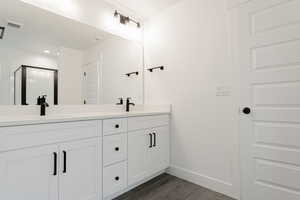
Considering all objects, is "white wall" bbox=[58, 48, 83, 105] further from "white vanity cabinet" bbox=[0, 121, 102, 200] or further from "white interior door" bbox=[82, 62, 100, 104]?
"white vanity cabinet" bbox=[0, 121, 102, 200]

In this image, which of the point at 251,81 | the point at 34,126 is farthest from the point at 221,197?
the point at 34,126

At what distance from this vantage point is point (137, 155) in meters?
1.98

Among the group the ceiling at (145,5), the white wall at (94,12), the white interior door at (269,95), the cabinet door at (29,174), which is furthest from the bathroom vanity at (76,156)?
the ceiling at (145,5)

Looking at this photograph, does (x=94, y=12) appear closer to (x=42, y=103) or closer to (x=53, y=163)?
(x=42, y=103)

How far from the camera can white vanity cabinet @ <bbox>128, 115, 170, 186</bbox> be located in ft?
6.33

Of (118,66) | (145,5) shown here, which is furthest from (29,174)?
(145,5)

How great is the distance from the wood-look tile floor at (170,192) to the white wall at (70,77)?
126 cm

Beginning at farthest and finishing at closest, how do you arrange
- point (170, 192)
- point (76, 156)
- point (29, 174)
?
point (170, 192), point (76, 156), point (29, 174)

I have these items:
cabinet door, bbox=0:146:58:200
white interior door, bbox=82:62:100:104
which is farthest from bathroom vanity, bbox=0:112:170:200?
white interior door, bbox=82:62:100:104

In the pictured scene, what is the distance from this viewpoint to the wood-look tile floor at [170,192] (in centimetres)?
187

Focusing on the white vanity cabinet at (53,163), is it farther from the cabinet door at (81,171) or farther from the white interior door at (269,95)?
the white interior door at (269,95)

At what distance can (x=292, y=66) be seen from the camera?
1502 mm

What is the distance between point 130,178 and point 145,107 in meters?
1.19

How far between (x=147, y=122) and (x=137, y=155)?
1.36 feet
